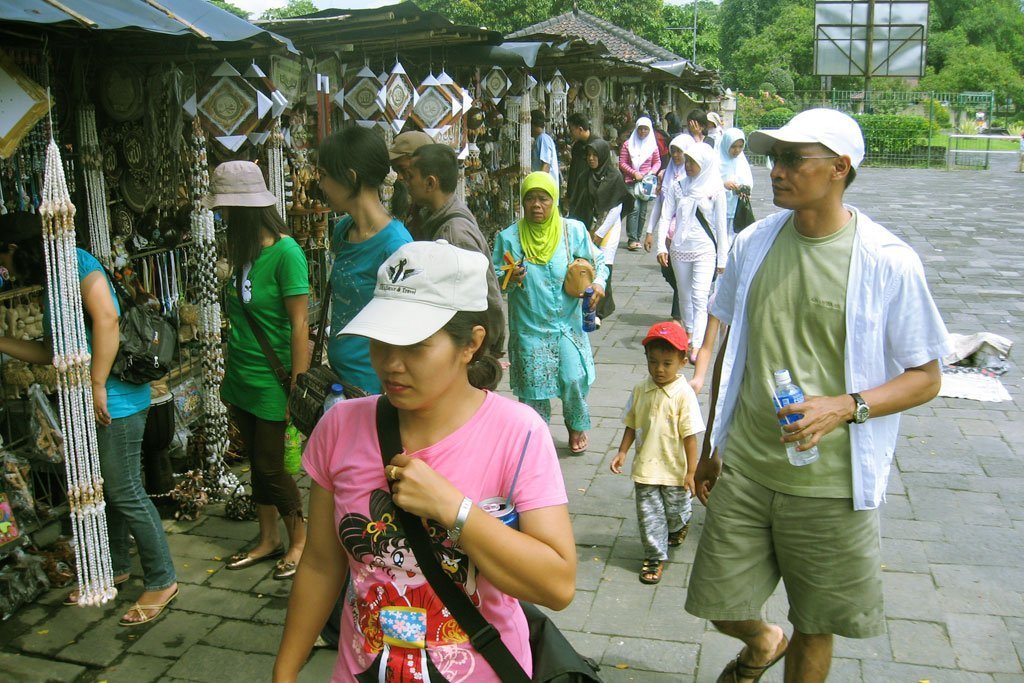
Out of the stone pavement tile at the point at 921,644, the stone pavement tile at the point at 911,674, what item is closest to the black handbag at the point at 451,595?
the stone pavement tile at the point at 911,674

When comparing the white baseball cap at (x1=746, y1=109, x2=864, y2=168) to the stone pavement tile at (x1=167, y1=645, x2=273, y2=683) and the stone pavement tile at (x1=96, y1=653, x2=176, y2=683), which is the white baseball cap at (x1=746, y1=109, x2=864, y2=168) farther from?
the stone pavement tile at (x1=96, y1=653, x2=176, y2=683)

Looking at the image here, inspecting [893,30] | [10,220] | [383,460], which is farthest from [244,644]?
[893,30]

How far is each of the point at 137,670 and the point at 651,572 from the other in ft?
7.33

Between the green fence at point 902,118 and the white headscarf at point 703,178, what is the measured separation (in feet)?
80.1

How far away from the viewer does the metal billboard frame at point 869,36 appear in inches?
1570

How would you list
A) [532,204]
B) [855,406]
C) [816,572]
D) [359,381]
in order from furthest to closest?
[532,204] < [359,381] < [816,572] < [855,406]

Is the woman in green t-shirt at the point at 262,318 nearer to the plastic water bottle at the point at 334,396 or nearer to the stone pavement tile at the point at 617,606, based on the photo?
the plastic water bottle at the point at 334,396

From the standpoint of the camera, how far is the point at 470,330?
209 cm

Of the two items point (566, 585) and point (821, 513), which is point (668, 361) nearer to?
point (821, 513)

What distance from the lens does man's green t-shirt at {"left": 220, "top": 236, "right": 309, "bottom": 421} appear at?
13.9ft

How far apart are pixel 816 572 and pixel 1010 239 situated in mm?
15194

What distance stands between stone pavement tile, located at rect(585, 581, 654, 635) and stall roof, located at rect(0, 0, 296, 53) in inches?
115

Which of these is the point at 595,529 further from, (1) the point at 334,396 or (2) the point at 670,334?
(1) the point at 334,396

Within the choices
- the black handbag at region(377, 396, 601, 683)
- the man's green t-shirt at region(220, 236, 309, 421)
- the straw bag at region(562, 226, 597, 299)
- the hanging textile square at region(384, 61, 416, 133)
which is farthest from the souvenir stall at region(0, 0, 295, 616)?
the black handbag at region(377, 396, 601, 683)
